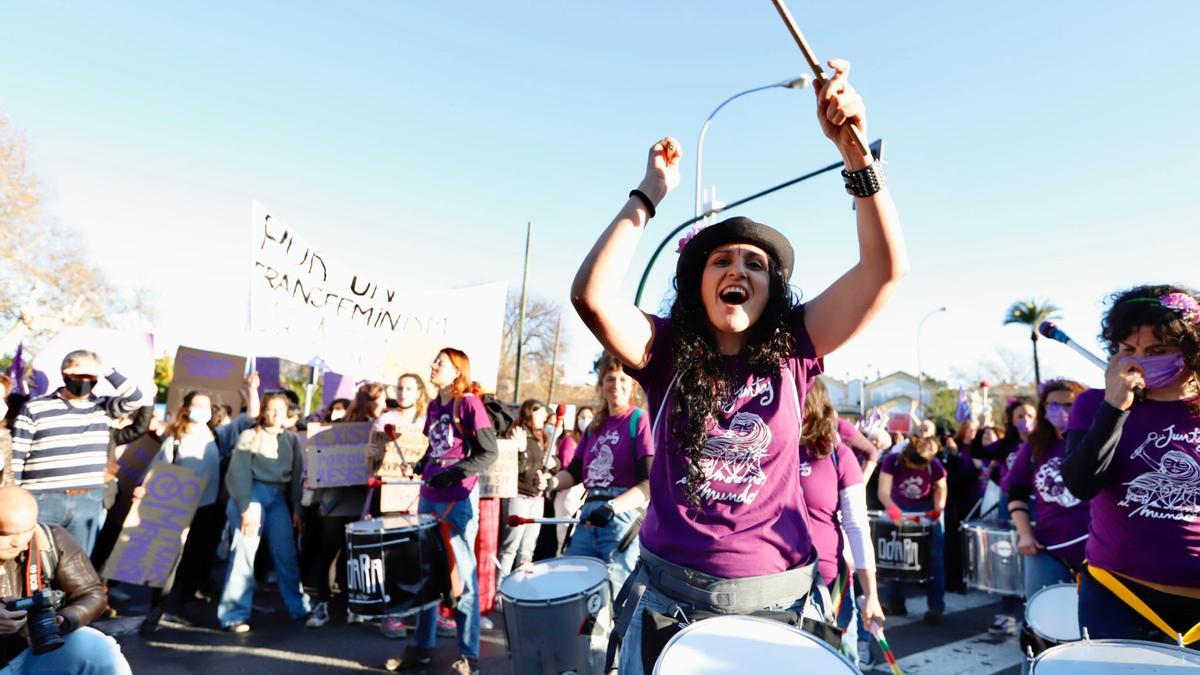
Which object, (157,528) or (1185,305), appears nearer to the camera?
(1185,305)

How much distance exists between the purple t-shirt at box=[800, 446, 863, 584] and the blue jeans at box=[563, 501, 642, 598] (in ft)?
3.27

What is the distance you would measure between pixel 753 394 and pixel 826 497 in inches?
81.0

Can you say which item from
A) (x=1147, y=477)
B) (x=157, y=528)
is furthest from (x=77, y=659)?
(x=1147, y=477)

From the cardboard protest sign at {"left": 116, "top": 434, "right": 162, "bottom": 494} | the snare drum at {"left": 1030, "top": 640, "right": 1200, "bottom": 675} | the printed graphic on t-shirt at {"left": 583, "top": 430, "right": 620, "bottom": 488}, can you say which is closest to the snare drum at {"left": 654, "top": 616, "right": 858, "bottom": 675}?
the snare drum at {"left": 1030, "top": 640, "right": 1200, "bottom": 675}

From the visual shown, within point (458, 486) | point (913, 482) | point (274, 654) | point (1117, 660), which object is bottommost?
point (274, 654)

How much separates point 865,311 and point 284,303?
22.0 ft

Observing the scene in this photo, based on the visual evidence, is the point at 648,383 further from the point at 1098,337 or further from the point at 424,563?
the point at 424,563

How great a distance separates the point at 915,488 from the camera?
23.3 feet

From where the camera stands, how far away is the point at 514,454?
19.4 feet

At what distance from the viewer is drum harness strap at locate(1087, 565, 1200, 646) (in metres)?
2.27

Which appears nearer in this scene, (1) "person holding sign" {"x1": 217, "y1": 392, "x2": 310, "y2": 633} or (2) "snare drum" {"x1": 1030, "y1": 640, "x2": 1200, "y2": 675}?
(2) "snare drum" {"x1": 1030, "y1": 640, "x2": 1200, "y2": 675}

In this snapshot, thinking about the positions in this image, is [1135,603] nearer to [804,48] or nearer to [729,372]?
[729,372]

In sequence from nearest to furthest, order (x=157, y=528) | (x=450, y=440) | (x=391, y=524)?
(x=391, y=524)
(x=450, y=440)
(x=157, y=528)

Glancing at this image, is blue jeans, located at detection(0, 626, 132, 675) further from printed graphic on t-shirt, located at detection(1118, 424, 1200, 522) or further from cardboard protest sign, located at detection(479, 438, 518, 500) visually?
printed graphic on t-shirt, located at detection(1118, 424, 1200, 522)
